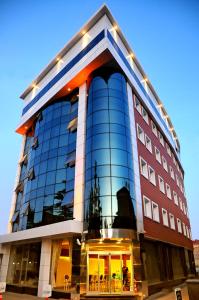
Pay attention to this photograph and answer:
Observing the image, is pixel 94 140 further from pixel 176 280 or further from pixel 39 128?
pixel 176 280

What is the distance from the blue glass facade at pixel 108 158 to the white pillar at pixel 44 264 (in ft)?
15.4

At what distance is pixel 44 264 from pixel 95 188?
7.31m

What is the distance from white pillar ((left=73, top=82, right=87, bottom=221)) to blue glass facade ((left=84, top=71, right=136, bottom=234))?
2.38 feet

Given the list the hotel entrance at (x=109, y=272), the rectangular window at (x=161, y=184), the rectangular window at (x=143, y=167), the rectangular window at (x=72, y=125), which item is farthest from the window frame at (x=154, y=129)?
the hotel entrance at (x=109, y=272)

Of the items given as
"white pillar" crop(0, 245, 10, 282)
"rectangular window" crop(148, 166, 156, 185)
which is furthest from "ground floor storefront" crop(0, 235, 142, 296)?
"rectangular window" crop(148, 166, 156, 185)

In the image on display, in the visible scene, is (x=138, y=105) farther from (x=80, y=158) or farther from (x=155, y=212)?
(x=155, y=212)

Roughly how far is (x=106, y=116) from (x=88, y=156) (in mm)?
3837

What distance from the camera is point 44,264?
62.7 feet

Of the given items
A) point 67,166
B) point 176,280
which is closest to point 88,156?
point 67,166

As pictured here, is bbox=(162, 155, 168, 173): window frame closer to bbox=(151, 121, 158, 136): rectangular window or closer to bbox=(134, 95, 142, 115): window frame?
bbox=(151, 121, 158, 136): rectangular window

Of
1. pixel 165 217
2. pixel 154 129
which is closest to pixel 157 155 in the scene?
pixel 154 129

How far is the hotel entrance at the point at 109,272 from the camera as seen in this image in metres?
16.4

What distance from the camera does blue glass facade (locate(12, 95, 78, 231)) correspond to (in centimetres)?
2116

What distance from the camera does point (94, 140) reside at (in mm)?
20359
